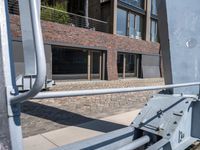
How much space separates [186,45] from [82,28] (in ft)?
40.7

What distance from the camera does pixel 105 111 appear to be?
655cm

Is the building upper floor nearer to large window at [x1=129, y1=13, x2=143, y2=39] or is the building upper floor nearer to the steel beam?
large window at [x1=129, y1=13, x2=143, y2=39]

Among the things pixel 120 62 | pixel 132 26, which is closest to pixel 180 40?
pixel 120 62

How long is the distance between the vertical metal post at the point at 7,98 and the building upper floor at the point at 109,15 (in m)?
13.0

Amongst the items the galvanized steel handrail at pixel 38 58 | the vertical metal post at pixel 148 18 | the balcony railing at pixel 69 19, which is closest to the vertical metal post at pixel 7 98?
the galvanized steel handrail at pixel 38 58

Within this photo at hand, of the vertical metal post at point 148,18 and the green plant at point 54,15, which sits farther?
the vertical metal post at point 148,18

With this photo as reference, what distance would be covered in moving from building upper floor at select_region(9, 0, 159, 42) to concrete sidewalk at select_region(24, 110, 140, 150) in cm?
1000

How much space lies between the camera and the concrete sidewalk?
3.92 meters

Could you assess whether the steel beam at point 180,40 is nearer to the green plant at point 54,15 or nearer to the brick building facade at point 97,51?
the brick building facade at point 97,51

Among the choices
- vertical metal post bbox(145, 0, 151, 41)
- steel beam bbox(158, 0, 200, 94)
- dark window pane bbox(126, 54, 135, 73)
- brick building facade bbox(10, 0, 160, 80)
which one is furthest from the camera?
vertical metal post bbox(145, 0, 151, 41)

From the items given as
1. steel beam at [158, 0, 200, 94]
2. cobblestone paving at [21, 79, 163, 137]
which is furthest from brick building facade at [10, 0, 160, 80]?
steel beam at [158, 0, 200, 94]

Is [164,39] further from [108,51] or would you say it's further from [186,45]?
[108,51]

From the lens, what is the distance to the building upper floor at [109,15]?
51.4 ft

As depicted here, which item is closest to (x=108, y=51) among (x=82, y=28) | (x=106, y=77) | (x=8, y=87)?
(x=106, y=77)
